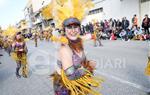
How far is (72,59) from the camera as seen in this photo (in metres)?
3.94

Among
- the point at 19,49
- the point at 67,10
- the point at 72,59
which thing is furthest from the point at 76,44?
the point at 19,49

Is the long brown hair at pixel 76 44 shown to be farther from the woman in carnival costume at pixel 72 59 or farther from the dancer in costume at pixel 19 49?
the dancer in costume at pixel 19 49

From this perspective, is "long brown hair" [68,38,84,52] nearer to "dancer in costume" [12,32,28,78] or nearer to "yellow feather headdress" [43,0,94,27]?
"yellow feather headdress" [43,0,94,27]

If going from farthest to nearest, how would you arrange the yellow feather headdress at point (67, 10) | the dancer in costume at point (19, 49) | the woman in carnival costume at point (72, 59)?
the dancer in costume at point (19, 49) → the yellow feather headdress at point (67, 10) → the woman in carnival costume at point (72, 59)

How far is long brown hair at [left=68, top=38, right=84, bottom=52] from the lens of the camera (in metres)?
4.01

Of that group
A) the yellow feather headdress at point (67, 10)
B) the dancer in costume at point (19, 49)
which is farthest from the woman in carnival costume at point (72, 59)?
the dancer in costume at point (19, 49)

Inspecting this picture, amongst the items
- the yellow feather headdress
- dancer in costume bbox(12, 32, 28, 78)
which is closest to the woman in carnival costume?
the yellow feather headdress

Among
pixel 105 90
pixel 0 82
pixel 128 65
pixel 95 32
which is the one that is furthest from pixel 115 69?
pixel 95 32

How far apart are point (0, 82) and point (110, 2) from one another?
23119 millimetres

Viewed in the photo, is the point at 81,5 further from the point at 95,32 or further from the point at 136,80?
the point at 95,32

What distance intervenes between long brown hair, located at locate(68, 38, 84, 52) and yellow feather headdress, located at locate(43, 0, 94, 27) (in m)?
0.30

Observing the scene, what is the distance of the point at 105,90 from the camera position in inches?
300

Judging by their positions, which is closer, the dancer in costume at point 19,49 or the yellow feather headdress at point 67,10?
the yellow feather headdress at point 67,10

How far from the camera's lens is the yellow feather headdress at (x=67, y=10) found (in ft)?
13.5
